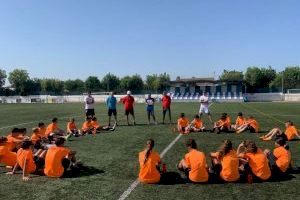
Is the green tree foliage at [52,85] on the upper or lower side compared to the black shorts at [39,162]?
upper

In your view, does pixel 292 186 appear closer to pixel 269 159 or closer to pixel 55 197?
Answer: pixel 269 159

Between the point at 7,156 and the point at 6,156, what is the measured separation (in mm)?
30

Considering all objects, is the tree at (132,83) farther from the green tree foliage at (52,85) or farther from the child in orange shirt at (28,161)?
the child in orange shirt at (28,161)

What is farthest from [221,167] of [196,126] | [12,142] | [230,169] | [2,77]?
[2,77]

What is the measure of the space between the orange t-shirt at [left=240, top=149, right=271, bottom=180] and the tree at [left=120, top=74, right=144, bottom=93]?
133 metres

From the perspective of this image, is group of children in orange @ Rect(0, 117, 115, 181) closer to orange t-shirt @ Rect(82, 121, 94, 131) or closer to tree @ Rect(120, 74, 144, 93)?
orange t-shirt @ Rect(82, 121, 94, 131)

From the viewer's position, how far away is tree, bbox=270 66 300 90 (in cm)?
10966

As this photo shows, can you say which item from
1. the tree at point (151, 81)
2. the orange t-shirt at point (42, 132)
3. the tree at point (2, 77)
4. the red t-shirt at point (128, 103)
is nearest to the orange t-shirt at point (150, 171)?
the orange t-shirt at point (42, 132)

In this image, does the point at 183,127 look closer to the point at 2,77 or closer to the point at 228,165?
the point at 228,165

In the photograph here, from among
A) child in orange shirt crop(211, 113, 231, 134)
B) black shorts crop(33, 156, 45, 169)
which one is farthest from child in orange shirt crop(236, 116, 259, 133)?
black shorts crop(33, 156, 45, 169)

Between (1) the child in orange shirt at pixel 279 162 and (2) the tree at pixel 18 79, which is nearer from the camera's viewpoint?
(1) the child in orange shirt at pixel 279 162

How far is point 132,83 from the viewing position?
145875 millimetres

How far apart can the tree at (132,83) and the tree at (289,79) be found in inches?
2025

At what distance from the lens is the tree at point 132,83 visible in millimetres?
143812
